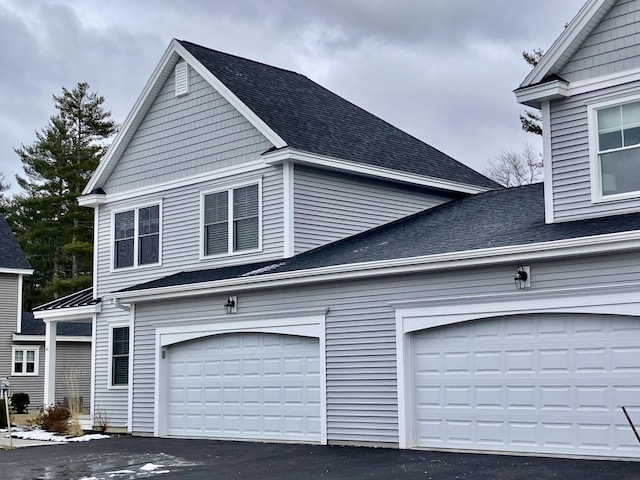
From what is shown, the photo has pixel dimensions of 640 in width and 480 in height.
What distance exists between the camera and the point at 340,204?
65.7 ft

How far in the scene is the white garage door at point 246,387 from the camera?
16797mm

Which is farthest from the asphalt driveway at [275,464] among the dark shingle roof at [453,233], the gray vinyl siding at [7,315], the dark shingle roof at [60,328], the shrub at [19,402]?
the dark shingle roof at [60,328]

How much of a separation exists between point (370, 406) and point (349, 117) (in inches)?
391

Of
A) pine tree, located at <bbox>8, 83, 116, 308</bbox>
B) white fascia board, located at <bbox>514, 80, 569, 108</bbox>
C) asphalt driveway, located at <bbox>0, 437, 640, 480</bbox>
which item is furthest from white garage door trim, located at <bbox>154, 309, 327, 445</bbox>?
pine tree, located at <bbox>8, 83, 116, 308</bbox>

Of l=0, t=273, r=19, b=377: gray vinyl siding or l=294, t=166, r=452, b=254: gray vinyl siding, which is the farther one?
l=0, t=273, r=19, b=377: gray vinyl siding

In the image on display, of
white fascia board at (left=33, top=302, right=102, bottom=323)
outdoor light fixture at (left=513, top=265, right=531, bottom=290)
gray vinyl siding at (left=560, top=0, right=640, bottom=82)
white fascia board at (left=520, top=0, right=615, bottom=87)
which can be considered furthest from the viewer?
white fascia board at (left=33, top=302, right=102, bottom=323)

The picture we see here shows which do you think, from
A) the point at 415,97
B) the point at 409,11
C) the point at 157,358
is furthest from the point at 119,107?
the point at 157,358

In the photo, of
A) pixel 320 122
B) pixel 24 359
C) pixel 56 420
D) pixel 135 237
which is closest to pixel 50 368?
pixel 56 420

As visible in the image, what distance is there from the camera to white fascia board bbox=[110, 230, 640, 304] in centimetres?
1238

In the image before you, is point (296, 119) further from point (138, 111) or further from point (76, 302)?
point (76, 302)

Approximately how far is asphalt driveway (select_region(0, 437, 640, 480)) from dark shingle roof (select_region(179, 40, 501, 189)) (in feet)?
22.0

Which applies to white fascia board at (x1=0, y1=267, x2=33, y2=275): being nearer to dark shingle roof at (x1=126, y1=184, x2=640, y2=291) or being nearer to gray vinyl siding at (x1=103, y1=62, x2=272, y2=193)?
gray vinyl siding at (x1=103, y1=62, x2=272, y2=193)

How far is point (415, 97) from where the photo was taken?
135 ft

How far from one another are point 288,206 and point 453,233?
13.7ft
